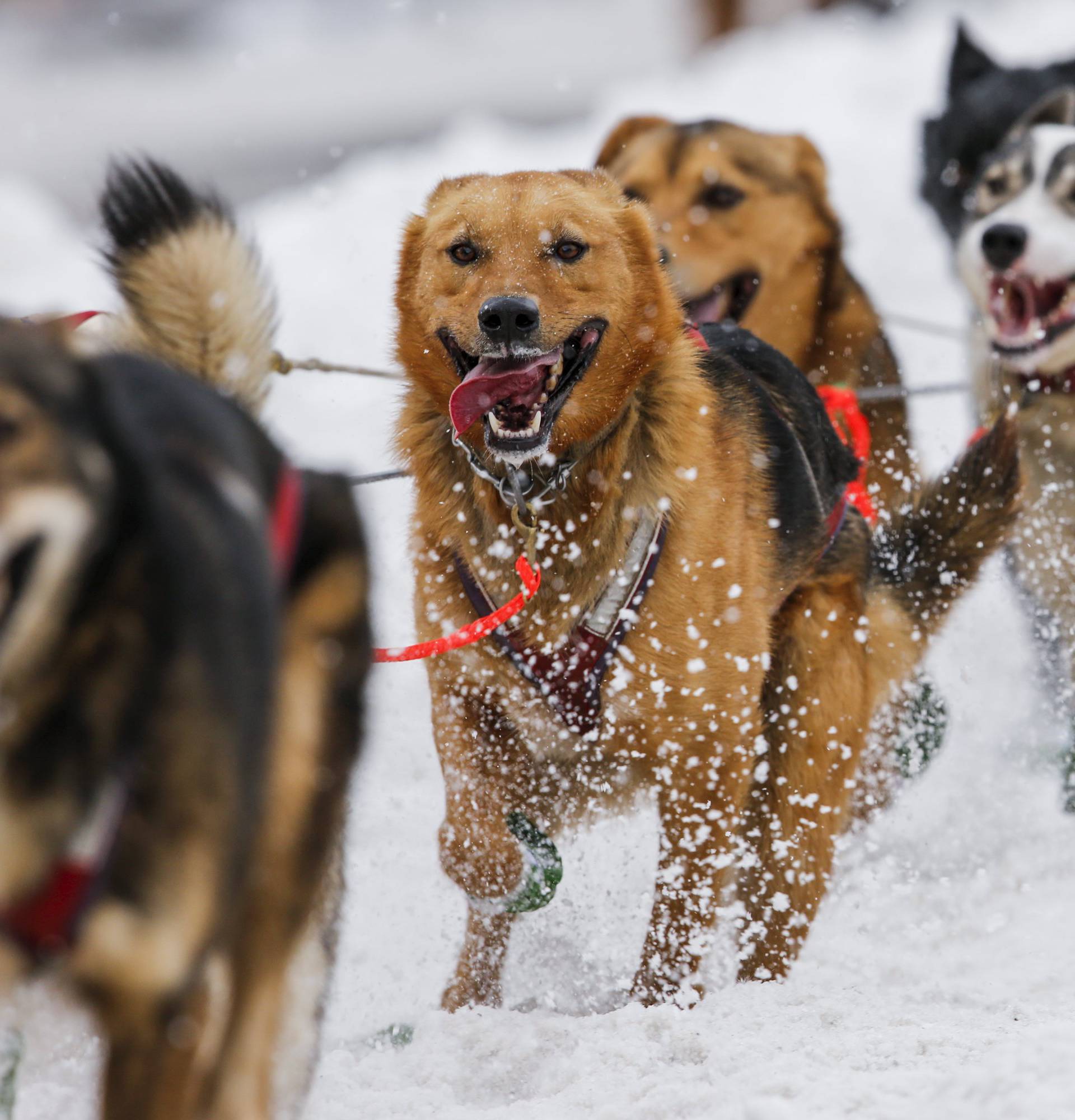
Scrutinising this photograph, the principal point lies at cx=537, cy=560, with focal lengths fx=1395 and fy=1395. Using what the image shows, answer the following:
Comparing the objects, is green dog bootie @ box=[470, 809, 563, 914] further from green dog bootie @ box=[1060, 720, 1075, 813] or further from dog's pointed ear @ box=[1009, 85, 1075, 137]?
dog's pointed ear @ box=[1009, 85, 1075, 137]

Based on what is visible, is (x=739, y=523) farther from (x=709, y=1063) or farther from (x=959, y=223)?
(x=959, y=223)

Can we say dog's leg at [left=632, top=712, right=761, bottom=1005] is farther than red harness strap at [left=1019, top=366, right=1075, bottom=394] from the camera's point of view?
No

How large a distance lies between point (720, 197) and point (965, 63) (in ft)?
4.91

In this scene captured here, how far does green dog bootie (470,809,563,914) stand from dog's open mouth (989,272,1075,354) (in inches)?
82.7

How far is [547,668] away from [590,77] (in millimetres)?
17699

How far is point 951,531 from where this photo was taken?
338cm

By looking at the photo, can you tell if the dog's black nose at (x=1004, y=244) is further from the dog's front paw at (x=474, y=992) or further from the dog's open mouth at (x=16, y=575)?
the dog's open mouth at (x=16, y=575)

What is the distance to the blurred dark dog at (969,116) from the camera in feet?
16.3

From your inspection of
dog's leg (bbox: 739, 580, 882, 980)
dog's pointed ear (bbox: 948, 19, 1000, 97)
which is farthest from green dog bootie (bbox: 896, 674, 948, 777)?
dog's pointed ear (bbox: 948, 19, 1000, 97)

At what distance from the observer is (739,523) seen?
2.87 m

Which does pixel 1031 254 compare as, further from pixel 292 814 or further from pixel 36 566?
pixel 36 566

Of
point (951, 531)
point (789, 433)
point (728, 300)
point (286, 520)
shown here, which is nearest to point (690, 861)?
point (789, 433)

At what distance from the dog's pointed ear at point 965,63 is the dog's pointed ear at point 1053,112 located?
0.68m

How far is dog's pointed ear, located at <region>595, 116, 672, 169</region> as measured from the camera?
4777 mm
